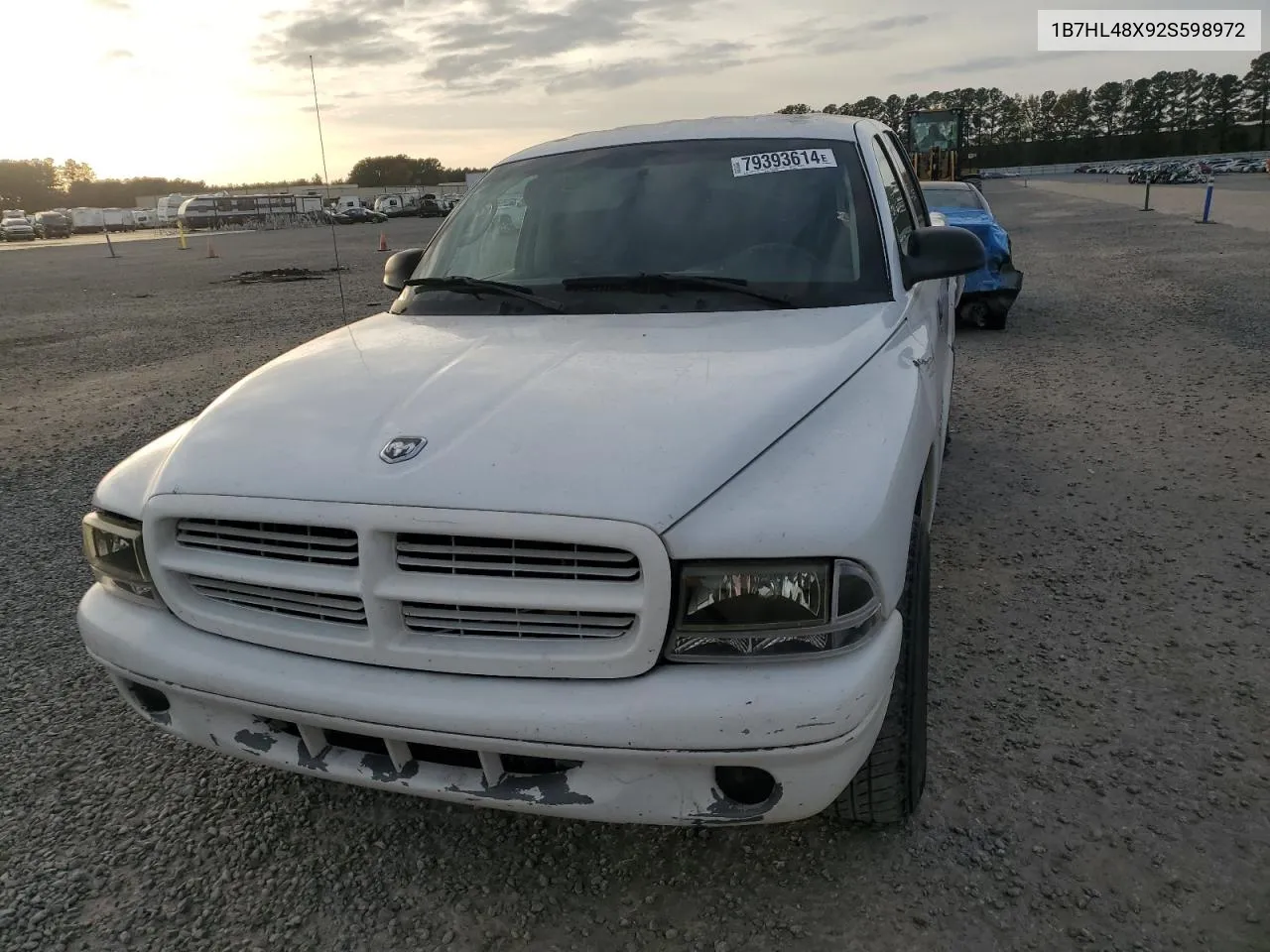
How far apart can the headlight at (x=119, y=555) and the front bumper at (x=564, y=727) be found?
207 millimetres

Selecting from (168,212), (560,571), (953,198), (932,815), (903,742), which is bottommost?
(932,815)

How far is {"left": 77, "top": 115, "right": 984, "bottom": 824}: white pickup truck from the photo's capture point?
1789 millimetres

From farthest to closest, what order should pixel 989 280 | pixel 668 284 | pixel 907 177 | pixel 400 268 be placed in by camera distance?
pixel 989 280 < pixel 907 177 < pixel 400 268 < pixel 668 284

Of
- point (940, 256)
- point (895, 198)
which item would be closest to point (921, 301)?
point (940, 256)

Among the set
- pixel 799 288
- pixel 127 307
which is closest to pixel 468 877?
pixel 799 288

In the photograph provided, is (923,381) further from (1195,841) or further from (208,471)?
(208,471)

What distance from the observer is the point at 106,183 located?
113938 millimetres

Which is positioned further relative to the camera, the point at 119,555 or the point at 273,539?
the point at 119,555

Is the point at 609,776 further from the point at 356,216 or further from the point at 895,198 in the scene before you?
the point at 356,216

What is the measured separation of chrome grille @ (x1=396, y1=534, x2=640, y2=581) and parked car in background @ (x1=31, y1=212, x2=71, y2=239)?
71950 mm

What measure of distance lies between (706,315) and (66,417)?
22.1 ft

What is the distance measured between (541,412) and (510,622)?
0.52 metres

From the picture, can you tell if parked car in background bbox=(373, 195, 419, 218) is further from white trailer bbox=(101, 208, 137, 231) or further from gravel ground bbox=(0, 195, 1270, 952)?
gravel ground bbox=(0, 195, 1270, 952)

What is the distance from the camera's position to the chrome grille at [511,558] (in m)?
1.81
